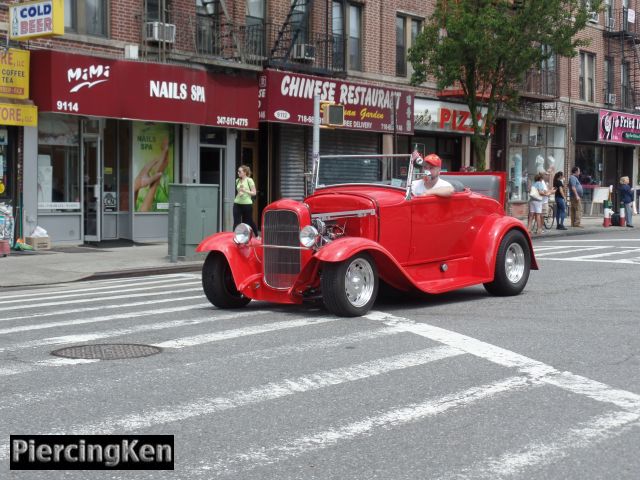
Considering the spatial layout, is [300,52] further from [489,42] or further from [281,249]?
[281,249]

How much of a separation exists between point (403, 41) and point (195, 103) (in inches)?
390

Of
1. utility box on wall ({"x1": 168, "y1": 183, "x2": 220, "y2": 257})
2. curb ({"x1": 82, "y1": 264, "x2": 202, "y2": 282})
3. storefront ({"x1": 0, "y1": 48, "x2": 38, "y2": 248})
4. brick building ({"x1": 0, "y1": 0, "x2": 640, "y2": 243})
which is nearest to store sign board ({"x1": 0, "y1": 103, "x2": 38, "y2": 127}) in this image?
storefront ({"x1": 0, "y1": 48, "x2": 38, "y2": 248})

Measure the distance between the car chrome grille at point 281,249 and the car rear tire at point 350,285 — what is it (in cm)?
58

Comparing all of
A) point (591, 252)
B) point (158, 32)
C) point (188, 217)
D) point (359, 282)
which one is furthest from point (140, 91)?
point (359, 282)

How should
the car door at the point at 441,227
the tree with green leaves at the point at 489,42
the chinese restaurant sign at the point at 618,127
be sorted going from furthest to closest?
the chinese restaurant sign at the point at 618,127, the tree with green leaves at the point at 489,42, the car door at the point at 441,227

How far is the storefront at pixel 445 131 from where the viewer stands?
3019 cm

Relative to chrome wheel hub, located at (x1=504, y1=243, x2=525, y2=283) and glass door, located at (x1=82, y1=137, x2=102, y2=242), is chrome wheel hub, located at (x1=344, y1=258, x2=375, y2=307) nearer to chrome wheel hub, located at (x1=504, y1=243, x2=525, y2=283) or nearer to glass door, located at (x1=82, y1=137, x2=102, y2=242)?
chrome wheel hub, located at (x1=504, y1=243, x2=525, y2=283)

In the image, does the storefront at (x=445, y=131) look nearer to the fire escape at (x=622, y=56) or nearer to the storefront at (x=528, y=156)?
the storefront at (x=528, y=156)

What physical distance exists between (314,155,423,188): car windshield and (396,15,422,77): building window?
1834cm

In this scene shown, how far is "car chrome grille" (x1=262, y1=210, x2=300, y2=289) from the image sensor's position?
410 inches

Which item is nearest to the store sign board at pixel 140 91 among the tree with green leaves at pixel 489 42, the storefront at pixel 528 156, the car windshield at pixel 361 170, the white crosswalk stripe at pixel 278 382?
the tree with green leaves at pixel 489 42

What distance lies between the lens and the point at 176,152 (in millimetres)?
23312

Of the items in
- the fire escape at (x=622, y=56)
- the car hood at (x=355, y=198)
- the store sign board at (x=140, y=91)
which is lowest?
the car hood at (x=355, y=198)

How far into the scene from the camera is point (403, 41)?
30234mm
